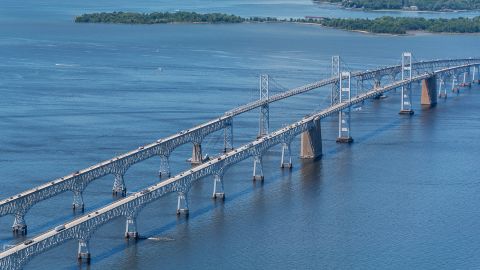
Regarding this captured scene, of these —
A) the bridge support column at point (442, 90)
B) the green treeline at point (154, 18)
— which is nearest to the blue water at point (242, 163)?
the bridge support column at point (442, 90)

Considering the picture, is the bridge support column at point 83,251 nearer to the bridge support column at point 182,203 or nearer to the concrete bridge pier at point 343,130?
the bridge support column at point 182,203

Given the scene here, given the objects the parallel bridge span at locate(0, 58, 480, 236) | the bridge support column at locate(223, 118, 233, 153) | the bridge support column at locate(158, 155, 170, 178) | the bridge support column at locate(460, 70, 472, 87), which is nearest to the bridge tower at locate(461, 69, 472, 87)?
the bridge support column at locate(460, 70, 472, 87)

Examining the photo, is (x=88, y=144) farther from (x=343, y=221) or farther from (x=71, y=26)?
(x=71, y=26)

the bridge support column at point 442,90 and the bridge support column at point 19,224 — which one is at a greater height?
the bridge support column at point 19,224

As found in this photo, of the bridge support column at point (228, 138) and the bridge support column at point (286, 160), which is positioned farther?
the bridge support column at point (228, 138)

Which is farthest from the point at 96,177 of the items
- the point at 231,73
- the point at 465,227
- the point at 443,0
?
the point at 443,0

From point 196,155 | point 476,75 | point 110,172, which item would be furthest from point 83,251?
point 476,75

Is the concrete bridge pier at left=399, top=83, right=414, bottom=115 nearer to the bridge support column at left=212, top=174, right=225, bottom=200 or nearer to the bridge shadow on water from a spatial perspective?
the bridge shadow on water
